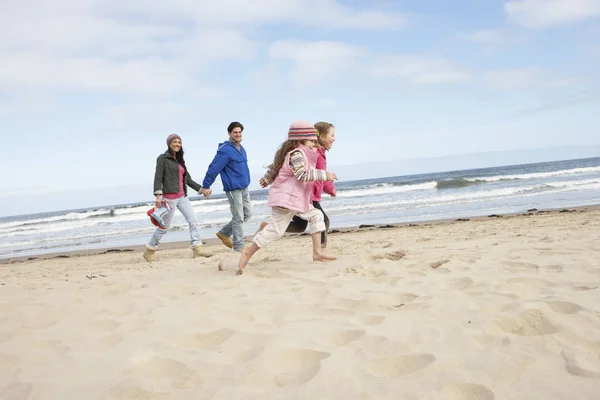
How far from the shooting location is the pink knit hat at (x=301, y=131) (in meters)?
4.62

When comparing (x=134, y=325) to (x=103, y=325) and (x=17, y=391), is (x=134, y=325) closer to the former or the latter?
(x=103, y=325)

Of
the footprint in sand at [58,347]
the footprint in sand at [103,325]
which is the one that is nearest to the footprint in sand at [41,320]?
the footprint in sand at [103,325]

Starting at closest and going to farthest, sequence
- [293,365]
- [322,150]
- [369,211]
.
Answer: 1. [293,365]
2. [322,150]
3. [369,211]

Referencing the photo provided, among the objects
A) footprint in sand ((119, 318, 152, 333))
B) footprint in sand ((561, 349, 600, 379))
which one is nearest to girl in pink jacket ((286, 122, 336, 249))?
footprint in sand ((119, 318, 152, 333))

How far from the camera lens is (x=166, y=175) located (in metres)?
6.80

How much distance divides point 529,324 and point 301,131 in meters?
2.76

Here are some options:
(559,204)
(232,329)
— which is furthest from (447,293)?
(559,204)

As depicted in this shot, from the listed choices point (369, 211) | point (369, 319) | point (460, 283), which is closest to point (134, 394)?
point (369, 319)

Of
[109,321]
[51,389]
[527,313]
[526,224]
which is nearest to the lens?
[51,389]

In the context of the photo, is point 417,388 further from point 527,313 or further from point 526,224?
point 526,224

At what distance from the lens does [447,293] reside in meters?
3.24

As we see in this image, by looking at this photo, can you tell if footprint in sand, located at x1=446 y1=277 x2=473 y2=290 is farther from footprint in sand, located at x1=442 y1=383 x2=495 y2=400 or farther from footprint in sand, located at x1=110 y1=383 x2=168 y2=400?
footprint in sand, located at x1=110 y1=383 x2=168 y2=400

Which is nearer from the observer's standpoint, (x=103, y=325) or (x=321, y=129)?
(x=103, y=325)

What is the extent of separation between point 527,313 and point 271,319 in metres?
1.45
